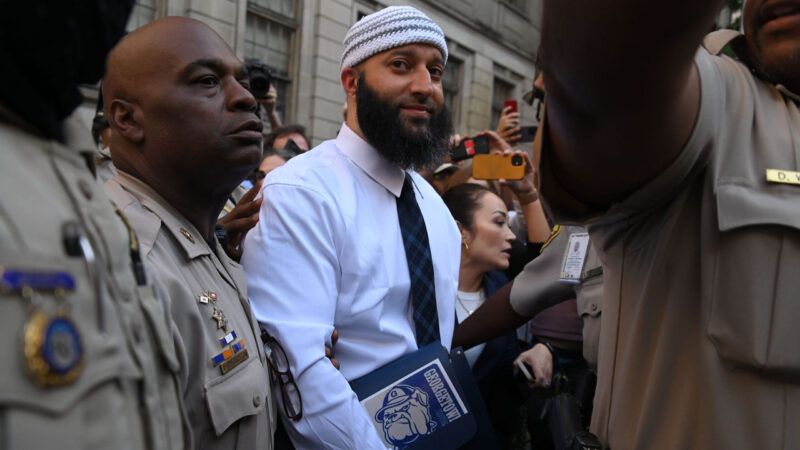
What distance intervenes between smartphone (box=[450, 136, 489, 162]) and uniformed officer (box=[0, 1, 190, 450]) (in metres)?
3.74

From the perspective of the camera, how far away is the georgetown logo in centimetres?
193

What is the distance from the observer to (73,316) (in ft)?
2.13

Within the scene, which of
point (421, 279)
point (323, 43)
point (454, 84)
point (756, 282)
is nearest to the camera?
point (756, 282)

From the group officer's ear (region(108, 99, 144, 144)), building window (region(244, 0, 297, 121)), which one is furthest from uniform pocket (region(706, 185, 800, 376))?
building window (region(244, 0, 297, 121))

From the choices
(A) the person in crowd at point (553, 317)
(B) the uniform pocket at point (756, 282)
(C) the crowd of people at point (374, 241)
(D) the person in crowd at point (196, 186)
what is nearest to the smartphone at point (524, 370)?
(A) the person in crowd at point (553, 317)

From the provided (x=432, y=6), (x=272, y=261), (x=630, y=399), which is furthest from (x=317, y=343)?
(x=432, y=6)

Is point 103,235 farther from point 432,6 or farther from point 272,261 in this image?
point 432,6

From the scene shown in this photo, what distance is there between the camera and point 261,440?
1.48m

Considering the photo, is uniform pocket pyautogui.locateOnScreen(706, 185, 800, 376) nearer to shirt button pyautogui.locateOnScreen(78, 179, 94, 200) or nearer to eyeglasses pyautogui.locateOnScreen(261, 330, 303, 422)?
shirt button pyautogui.locateOnScreen(78, 179, 94, 200)

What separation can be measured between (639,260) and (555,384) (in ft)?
6.12

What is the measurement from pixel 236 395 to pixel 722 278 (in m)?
0.93

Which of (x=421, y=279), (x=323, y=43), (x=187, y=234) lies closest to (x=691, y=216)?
(x=187, y=234)

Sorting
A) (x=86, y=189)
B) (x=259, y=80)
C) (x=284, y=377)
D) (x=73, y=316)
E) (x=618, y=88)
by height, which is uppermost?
(x=259, y=80)

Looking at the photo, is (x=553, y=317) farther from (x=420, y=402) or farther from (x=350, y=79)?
(x=350, y=79)
